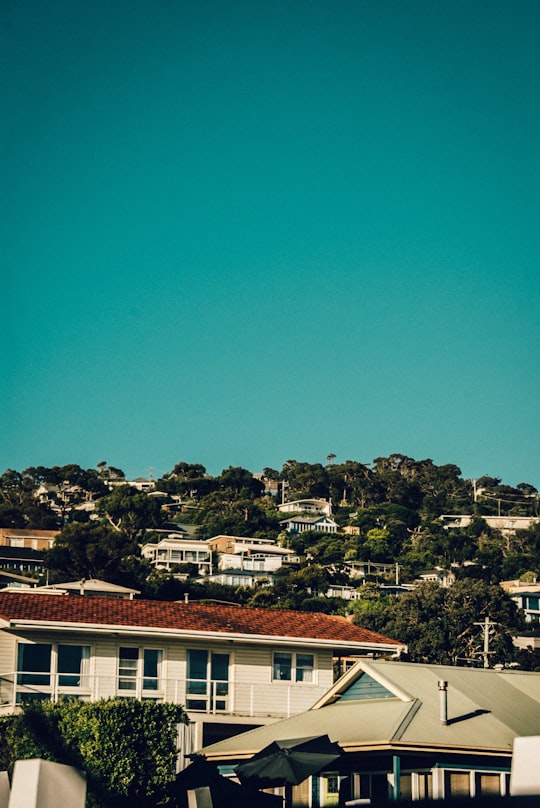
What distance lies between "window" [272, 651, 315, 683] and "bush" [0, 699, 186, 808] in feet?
24.5

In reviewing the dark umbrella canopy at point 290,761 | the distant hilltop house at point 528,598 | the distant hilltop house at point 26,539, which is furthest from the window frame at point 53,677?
the distant hilltop house at point 26,539

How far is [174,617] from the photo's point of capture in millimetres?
33406

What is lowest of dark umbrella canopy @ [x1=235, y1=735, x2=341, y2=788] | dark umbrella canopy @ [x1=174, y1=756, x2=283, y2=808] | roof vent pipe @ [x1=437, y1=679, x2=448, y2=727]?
dark umbrella canopy @ [x1=174, y1=756, x2=283, y2=808]

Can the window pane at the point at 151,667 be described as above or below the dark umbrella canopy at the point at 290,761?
above

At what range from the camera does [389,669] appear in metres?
27.7

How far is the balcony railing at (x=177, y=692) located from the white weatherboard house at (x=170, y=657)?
0.03 metres

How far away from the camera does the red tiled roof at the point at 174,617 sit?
31.5 metres

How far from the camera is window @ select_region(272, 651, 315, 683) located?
33188mm

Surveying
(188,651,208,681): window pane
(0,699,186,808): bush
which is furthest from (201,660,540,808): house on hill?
(188,651,208,681): window pane

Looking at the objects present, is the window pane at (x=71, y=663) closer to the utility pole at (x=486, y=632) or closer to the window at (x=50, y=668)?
the window at (x=50, y=668)

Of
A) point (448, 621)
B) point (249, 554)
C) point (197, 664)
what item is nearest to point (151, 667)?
point (197, 664)

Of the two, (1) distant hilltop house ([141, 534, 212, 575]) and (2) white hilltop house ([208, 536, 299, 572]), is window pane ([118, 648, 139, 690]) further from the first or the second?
(1) distant hilltop house ([141, 534, 212, 575])

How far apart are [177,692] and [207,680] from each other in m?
1.00

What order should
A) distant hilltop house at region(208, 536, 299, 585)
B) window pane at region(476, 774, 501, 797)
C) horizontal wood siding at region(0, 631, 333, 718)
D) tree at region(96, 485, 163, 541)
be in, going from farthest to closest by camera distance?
tree at region(96, 485, 163, 541) < distant hilltop house at region(208, 536, 299, 585) < horizontal wood siding at region(0, 631, 333, 718) < window pane at region(476, 774, 501, 797)
